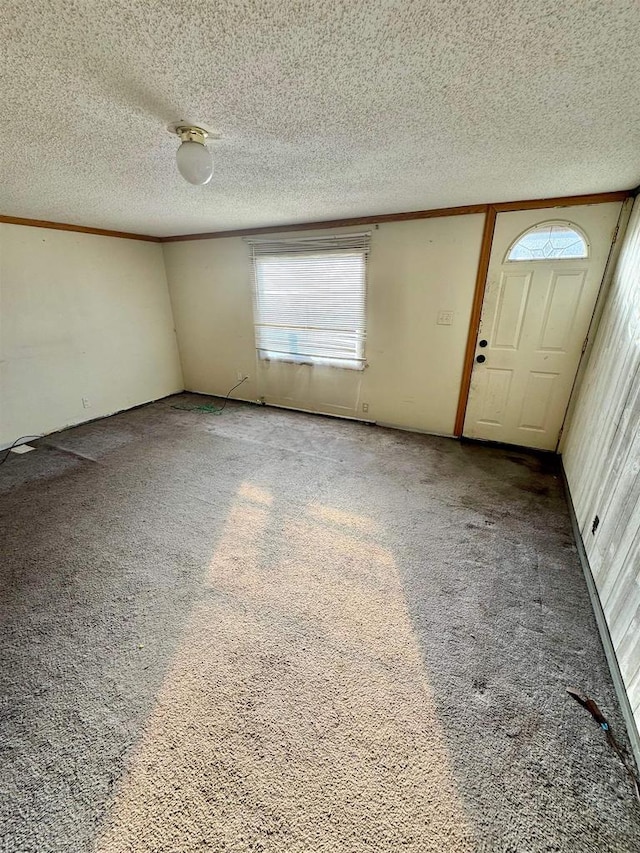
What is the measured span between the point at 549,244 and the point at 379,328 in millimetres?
1586

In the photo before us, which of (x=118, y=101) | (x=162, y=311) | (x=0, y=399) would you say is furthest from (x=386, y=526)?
(x=162, y=311)

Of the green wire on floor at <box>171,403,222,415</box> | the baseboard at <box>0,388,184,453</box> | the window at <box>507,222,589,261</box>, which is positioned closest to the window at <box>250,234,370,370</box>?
the green wire on floor at <box>171,403,222,415</box>

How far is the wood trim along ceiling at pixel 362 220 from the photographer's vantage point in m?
2.57

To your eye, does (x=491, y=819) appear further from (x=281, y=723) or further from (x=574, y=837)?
(x=281, y=723)

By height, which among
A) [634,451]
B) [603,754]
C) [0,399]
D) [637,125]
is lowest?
[603,754]

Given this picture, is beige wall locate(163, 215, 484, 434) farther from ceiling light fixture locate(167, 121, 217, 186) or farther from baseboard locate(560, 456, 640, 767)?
ceiling light fixture locate(167, 121, 217, 186)

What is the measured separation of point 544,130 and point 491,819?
2.63 m

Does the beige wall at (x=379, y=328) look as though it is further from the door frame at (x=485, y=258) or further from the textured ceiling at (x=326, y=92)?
the textured ceiling at (x=326, y=92)

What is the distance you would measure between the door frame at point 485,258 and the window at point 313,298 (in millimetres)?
1090

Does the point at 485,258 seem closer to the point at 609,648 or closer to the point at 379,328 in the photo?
the point at 379,328

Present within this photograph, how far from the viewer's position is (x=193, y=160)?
1.49 m

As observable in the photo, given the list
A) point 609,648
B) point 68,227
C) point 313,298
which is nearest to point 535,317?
point 313,298

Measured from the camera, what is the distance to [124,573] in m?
1.90

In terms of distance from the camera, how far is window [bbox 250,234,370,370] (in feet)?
11.7
